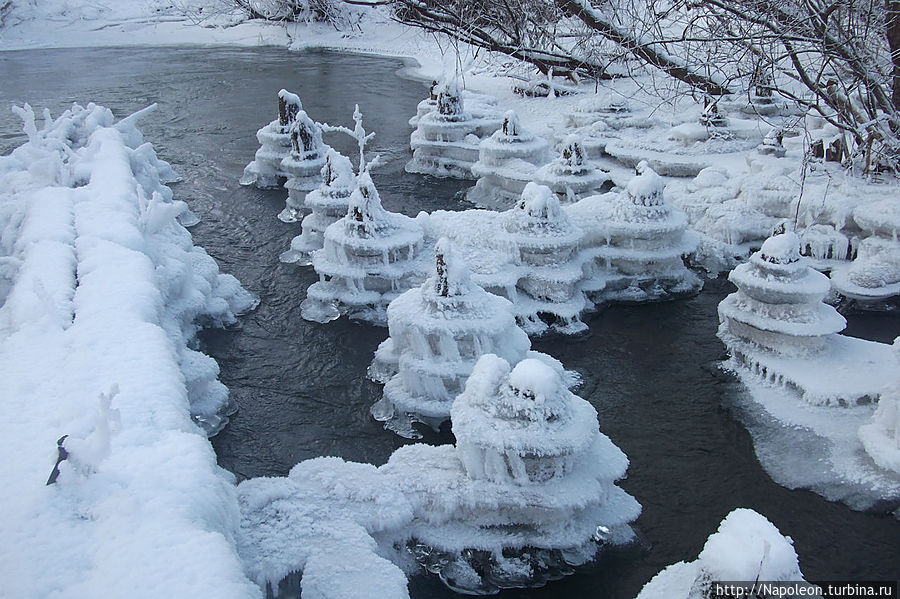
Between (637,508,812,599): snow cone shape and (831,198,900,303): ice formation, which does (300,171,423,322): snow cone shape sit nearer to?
(831,198,900,303): ice formation

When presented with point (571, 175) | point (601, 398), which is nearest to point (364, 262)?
point (601, 398)

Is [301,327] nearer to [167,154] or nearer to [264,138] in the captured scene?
[264,138]

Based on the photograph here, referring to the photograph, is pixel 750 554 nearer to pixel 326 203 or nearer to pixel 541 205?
pixel 541 205

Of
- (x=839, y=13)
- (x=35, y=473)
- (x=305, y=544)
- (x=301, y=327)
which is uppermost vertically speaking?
(x=839, y=13)

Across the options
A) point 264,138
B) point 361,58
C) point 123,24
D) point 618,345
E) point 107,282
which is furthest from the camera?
point 123,24

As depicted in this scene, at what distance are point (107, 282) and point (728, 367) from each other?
843cm

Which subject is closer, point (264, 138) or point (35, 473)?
point (35, 473)

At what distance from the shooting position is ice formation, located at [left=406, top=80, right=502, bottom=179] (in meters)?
20.3

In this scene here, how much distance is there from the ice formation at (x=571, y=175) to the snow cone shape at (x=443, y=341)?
622 cm

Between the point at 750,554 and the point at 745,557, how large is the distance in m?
0.03

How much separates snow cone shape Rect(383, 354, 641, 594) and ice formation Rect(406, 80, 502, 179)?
13633 mm

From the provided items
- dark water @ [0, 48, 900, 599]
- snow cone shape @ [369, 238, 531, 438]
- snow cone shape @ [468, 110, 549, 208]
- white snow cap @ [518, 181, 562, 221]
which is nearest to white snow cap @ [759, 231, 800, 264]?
dark water @ [0, 48, 900, 599]

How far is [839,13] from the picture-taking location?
796 cm

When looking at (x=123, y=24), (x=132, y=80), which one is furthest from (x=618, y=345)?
(x=123, y=24)
